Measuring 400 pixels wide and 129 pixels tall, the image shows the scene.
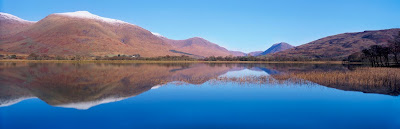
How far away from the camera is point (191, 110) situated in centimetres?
1372

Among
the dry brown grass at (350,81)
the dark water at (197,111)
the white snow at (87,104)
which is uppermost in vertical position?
the dry brown grass at (350,81)

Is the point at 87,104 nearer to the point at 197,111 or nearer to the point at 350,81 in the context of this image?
the point at 197,111

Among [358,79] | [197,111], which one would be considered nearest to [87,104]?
[197,111]

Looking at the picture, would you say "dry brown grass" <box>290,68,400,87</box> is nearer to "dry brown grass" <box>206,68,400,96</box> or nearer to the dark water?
"dry brown grass" <box>206,68,400,96</box>

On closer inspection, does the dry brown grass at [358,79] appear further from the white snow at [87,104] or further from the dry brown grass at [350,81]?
the white snow at [87,104]

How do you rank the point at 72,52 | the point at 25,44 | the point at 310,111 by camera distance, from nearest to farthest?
the point at 310,111, the point at 72,52, the point at 25,44

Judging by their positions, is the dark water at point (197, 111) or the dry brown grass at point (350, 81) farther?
the dry brown grass at point (350, 81)

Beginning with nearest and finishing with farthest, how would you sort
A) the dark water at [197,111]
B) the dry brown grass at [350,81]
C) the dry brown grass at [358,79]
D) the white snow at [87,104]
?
the dark water at [197,111] < the white snow at [87,104] < the dry brown grass at [350,81] < the dry brown grass at [358,79]

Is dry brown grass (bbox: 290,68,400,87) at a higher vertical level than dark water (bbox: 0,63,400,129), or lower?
higher

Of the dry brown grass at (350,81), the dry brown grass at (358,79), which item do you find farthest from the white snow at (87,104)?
the dry brown grass at (358,79)

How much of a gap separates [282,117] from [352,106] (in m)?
6.19

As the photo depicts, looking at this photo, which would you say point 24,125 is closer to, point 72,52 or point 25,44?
point 72,52

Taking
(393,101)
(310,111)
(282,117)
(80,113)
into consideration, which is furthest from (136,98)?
(393,101)

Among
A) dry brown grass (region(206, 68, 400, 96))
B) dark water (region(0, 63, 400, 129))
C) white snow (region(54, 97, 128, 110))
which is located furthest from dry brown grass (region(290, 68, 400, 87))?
white snow (region(54, 97, 128, 110))
